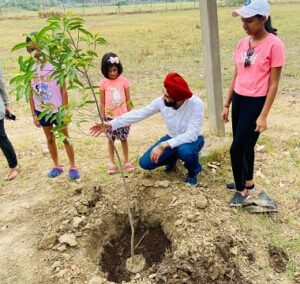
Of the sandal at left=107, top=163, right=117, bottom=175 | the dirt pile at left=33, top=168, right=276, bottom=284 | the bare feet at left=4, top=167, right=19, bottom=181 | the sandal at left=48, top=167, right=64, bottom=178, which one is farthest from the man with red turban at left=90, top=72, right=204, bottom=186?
the bare feet at left=4, top=167, right=19, bottom=181

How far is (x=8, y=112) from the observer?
426 cm

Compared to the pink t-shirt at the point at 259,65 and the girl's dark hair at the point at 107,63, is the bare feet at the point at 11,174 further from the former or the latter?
the pink t-shirt at the point at 259,65

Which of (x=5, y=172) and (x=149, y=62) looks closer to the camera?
(x=5, y=172)

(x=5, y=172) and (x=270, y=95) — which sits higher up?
(x=270, y=95)

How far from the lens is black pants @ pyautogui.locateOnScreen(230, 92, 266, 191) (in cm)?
301

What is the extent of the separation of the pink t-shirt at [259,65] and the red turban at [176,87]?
42 centimetres

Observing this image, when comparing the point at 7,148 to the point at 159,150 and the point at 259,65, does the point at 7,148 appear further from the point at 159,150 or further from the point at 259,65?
the point at 259,65

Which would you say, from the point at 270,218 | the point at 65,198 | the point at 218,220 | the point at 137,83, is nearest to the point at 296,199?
the point at 270,218

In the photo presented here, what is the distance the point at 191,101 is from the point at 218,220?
103cm

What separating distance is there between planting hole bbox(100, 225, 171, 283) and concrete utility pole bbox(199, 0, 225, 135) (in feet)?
5.89

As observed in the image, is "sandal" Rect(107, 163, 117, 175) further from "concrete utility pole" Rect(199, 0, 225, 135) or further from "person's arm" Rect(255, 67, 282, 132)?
"person's arm" Rect(255, 67, 282, 132)

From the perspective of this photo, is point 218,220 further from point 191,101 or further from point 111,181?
point 111,181

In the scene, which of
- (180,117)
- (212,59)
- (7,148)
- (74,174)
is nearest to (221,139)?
(212,59)

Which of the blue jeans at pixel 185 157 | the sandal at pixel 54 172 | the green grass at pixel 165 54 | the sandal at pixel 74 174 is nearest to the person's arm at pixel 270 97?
the blue jeans at pixel 185 157
